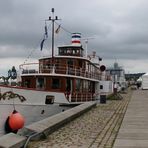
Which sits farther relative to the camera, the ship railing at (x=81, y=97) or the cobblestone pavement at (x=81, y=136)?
the ship railing at (x=81, y=97)

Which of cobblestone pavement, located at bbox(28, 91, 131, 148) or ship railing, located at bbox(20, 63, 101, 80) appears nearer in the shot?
cobblestone pavement, located at bbox(28, 91, 131, 148)

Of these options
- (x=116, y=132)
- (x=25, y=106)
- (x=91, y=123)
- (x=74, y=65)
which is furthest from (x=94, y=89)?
(x=116, y=132)

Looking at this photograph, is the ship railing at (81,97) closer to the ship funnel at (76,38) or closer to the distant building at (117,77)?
the ship funnel at (76,38)

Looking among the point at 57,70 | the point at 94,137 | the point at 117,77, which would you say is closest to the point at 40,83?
the point at 57,70

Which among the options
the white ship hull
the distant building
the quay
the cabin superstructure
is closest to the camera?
the quay

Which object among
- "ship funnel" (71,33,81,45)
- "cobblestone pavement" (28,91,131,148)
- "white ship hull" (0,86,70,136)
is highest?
"ship funnel" (71,33,81,45)

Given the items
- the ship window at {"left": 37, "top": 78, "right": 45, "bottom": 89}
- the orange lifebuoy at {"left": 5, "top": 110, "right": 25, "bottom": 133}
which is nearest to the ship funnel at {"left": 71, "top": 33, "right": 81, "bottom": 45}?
the ship window at {"left": 37, "top": 78, "right": 45, "bottom": 89}

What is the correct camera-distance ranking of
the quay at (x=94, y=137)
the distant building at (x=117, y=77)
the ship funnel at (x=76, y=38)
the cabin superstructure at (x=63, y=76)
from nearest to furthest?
the quay at (x=94, y=137), the cabin superstructure at (x=63, y=76), the ship funnel at (x=76, y=38), the distant building at (x=117, y=77)

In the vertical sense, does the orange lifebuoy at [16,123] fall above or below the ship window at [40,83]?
below

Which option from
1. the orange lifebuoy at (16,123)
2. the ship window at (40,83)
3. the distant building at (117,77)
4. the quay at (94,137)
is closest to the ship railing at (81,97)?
the ship window at (40,83)

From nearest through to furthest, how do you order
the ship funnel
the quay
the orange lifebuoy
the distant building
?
the quay < the orange lifebuoy < the ship funnel < the distant building

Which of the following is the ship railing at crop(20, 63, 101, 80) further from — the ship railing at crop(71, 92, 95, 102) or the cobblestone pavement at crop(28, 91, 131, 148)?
the cobblestone pavement at crop(28, 91, 131, 148)

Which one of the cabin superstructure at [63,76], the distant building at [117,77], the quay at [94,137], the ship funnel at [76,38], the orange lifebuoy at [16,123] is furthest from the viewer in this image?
the distant building at [117,77]

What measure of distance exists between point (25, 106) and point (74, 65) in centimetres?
1041
